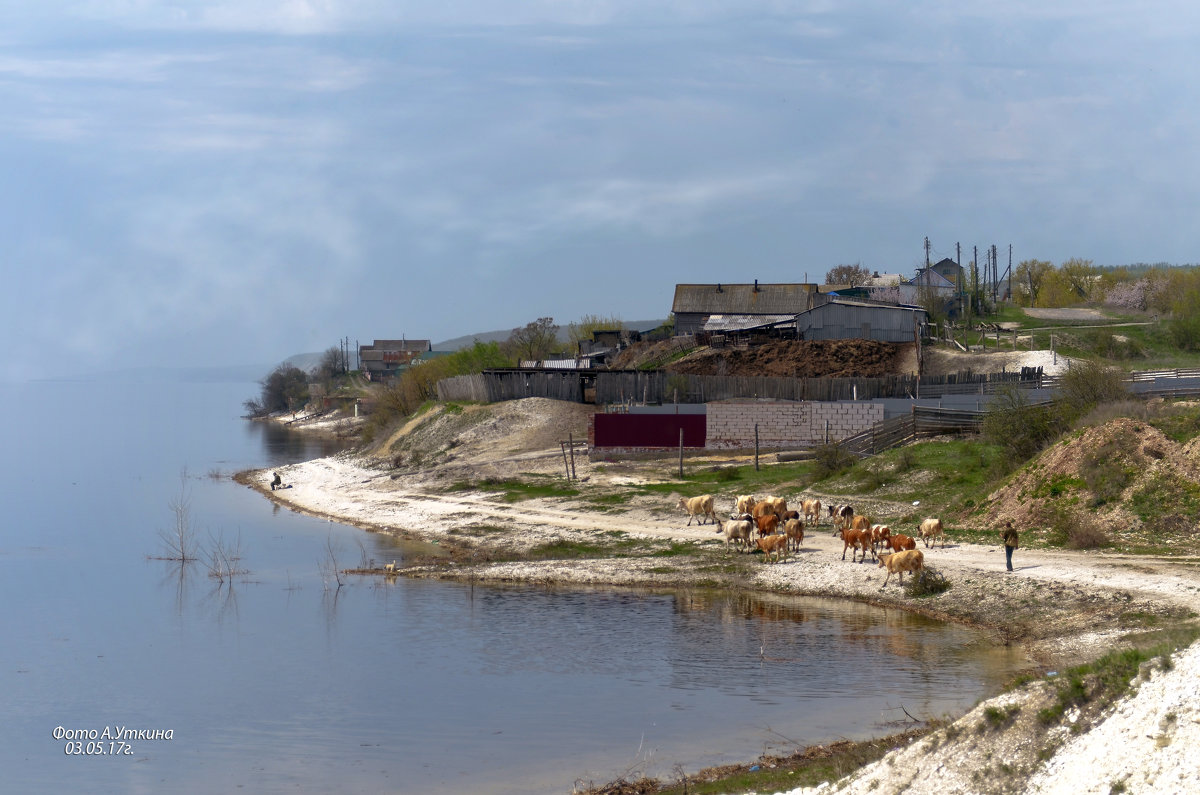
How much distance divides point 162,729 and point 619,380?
49273mm

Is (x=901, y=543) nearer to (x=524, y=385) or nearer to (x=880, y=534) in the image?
(x=880, y=534)

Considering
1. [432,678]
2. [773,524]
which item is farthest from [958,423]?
[432,678]

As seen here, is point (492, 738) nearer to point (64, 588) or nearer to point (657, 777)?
point (657, 777)

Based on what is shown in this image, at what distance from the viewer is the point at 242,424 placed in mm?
150250

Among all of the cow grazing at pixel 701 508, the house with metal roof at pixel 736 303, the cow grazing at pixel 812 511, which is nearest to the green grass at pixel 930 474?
the cow grazing at pixel 812 511

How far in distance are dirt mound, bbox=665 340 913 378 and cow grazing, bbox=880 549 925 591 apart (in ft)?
152

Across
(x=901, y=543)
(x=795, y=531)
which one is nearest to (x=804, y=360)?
(x=795, y=531)

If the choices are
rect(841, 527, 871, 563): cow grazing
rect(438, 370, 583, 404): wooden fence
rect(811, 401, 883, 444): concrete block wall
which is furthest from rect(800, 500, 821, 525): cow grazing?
rect(438, 370, 583, 404): wooden fence

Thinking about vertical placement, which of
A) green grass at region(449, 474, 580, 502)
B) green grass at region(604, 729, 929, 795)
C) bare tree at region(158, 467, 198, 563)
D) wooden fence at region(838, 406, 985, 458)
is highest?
wooden fence at region(838, 406, 985, 458)

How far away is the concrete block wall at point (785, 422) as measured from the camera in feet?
171

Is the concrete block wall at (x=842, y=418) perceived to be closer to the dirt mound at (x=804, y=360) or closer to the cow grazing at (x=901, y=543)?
the dirt mound at (x=804, y=360)

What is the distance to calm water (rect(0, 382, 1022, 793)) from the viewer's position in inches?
703

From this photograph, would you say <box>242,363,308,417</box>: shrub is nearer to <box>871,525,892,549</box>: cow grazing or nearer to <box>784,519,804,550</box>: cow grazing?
<box>784,519,804,550</box>: cow grazing

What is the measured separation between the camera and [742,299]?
9550 cm
